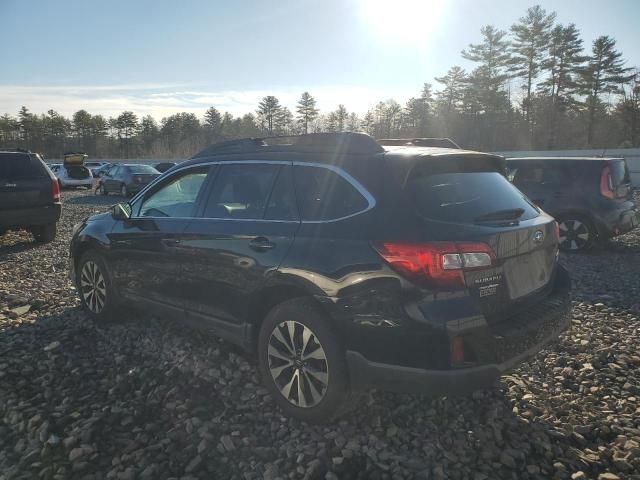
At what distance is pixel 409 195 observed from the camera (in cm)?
271

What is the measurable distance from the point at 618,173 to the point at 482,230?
7030 mm

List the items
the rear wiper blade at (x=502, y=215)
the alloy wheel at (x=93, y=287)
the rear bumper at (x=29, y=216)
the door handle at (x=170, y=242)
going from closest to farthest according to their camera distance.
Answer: the rear wiper blade at (x=502, y=215) → the door handle at (x=170, y=242) → the alloy wheel at (x=93, y=287) → the rear bumper at (x=29, y=216)

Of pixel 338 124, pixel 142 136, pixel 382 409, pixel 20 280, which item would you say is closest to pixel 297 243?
pixel 382 409

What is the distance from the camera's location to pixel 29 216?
8.91 meters

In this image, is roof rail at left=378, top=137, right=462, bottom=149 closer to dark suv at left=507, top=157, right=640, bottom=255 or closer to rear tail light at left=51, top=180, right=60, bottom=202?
dark suv at left=507, top=157, right=640, bottom=255

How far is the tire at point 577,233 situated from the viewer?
8125 mm

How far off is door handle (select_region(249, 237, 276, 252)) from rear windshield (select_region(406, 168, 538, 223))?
38.1 inches

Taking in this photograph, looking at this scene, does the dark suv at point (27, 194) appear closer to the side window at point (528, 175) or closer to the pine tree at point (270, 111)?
the side window at point (528, 175)

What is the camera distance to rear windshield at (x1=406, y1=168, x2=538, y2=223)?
8.85ft

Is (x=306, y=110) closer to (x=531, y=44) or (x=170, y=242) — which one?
(x=531, y=44)

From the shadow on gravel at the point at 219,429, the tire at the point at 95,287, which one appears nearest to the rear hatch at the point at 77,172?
the tire at the point at 95,287

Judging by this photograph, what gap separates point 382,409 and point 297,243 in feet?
4.11

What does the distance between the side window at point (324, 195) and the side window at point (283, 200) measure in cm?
5

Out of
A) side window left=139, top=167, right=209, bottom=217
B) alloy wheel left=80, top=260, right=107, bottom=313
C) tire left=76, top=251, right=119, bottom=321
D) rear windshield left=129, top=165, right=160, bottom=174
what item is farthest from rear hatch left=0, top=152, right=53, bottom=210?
rear windshield left=129, top=165, right=160, bottom=174
